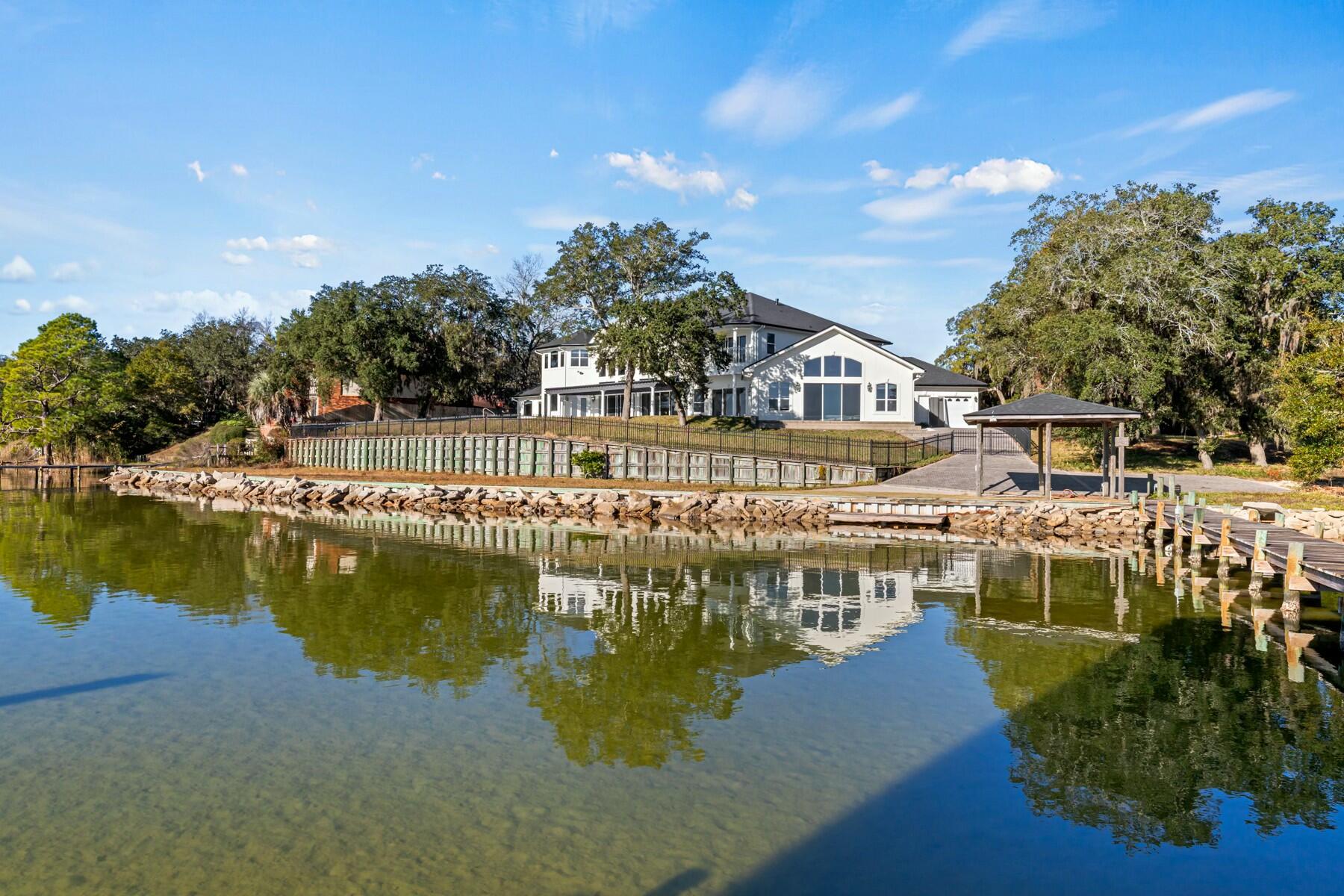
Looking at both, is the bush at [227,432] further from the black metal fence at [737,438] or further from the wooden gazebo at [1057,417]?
the wooden gazebo at [1057,417]

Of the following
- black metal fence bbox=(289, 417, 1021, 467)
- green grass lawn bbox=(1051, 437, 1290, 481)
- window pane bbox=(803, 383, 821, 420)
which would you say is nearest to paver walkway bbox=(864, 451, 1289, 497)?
black metal fence bbox=(289, 417, 1021, 467)

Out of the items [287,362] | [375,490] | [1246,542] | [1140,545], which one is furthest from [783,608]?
[287,362]

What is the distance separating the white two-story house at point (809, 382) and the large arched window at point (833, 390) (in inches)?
1.7

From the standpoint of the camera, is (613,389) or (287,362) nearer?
(613,389)

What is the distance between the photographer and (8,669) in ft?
38.5

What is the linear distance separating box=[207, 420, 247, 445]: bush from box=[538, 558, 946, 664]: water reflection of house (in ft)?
166

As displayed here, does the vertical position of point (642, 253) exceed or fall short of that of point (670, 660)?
it exceeds it

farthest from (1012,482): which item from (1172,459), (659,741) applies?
(659,741)

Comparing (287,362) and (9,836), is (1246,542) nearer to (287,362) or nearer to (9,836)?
(9,836)

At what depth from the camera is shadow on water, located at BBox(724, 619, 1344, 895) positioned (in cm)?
659

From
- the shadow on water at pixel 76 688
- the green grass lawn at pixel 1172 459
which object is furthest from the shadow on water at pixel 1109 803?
the green grass lawn at pixel 1172 459

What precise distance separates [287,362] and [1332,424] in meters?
61.9

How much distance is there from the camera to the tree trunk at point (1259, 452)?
4006 centimetres

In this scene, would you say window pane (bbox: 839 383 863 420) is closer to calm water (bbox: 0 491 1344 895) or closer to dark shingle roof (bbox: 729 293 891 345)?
dark shingle roof (bbox: 729 293 891 345)
